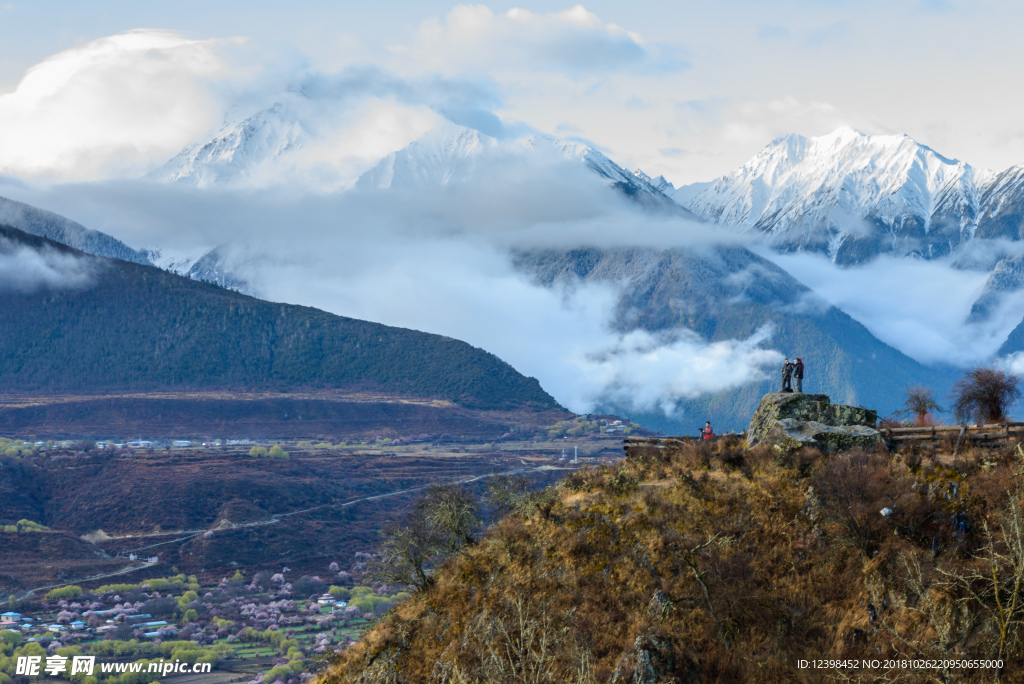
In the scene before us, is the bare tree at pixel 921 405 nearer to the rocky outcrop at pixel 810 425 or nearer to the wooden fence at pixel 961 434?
the rocky outcrop at pixel 810 425

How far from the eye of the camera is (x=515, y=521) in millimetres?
45625

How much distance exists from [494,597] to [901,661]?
1642 centimetres

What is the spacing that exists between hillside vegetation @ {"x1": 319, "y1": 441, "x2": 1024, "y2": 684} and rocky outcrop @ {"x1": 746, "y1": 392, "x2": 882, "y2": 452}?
58.6 inches

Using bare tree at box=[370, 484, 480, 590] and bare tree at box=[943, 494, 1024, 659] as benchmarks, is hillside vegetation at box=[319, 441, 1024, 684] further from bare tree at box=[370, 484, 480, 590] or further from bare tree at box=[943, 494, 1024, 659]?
bare tree at box=[370, 484, 480, 590]

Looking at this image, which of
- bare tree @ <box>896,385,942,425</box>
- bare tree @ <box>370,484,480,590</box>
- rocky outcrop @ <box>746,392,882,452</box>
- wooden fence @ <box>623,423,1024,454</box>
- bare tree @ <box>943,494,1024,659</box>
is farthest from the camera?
bare tree @ <box>896,385,942,425</box>

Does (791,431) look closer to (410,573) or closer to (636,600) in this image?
(636,600)

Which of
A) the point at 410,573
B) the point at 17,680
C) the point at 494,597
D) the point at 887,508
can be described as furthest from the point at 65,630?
the point at 887,508

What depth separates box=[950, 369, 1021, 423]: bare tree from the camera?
2122 inches

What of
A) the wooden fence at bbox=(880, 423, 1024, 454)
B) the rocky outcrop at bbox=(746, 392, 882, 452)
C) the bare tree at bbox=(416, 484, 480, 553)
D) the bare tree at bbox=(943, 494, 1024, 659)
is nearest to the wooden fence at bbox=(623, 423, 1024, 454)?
the wooden fence at bbox=(880, 423, 1024, 454)

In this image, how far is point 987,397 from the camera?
178 ft

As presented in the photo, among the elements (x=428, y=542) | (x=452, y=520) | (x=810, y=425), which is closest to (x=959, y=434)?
(x=810, y=425)

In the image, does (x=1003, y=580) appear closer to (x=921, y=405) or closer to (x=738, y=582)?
(x=738, y=582)

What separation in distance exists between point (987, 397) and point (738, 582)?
2603cm

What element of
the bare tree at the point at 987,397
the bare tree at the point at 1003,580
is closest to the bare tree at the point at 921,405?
the bare tree at the point at 987,397
